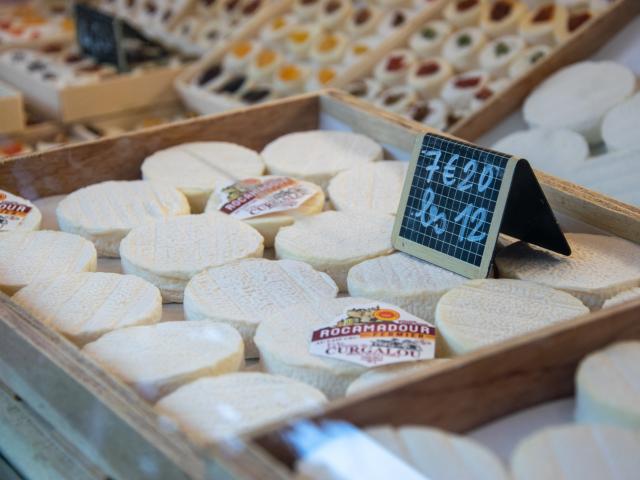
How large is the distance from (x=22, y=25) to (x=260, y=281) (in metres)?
3.80

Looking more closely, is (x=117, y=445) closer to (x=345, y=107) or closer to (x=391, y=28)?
(x=345, y=107)

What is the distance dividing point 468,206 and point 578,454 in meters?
0.75

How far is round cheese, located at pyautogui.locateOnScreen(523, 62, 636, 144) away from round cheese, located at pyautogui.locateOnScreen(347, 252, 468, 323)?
1114 mm

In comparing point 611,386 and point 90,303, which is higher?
point 611,386

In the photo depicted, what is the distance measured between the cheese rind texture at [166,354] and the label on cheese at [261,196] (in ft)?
1.94

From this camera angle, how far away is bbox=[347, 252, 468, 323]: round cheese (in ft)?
6.00

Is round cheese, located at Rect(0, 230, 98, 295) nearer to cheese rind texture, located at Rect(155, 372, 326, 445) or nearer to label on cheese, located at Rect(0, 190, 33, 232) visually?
label on cheese, located at Rect(0, 190, 33, 232)

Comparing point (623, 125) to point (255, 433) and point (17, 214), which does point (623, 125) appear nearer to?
point (17, 214)

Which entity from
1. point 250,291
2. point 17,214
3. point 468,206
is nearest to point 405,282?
point 468,206

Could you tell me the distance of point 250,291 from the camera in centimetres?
187

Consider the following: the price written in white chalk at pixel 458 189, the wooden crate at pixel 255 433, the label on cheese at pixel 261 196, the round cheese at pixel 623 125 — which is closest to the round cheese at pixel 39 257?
the wooden crate at pixel 255 433

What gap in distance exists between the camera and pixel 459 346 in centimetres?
160

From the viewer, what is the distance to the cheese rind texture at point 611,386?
1308mm

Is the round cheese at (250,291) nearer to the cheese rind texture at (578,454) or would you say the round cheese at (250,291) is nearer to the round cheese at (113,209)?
the round cheese at (113,209)
